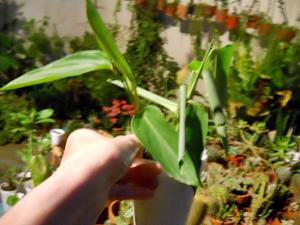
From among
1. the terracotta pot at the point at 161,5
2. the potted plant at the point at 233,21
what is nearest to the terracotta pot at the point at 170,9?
the terracotta pot at the point at 161,5

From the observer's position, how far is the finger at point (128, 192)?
675 millimetres

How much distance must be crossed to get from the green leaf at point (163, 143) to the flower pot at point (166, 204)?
2.6 inches

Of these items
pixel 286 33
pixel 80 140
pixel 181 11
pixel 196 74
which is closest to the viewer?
pixel 80 140

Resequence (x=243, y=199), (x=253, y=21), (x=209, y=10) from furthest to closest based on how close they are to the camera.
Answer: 1. (x=209, y=10)
2. (x=253, y=21)
3. (x=243, y=199)

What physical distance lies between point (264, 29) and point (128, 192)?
2.60 m

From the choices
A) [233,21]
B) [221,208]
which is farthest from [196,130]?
[233,21]

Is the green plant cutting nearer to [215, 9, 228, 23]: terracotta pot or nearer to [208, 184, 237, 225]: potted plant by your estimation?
[208, 184, 237, 225]: potted plant

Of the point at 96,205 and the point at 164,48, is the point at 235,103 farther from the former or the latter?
the point at 96,205

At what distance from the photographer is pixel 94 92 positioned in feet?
10.8

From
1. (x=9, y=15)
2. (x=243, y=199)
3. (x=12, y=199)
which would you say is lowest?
(x=243, y=199)

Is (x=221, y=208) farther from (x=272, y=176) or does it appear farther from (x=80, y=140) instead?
(x=80, y=140)

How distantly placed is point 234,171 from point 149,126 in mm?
1971

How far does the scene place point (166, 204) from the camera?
29.8 inches

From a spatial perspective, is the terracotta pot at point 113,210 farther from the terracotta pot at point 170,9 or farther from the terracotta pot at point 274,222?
the terracotta pot at point 170,9
